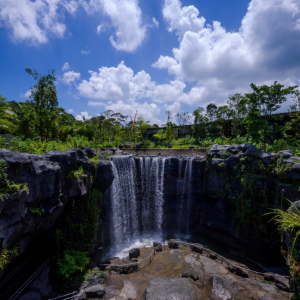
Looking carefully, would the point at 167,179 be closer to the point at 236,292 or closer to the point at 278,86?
the point at 236,292

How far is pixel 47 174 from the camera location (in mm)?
7859

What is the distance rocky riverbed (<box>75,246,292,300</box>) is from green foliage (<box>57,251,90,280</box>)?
953mm

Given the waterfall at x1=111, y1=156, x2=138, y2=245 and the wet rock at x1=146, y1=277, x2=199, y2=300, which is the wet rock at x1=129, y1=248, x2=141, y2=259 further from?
the wet rock at x1=146, y1=277, x2=199, y2=300

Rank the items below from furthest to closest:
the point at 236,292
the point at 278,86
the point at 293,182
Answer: the point at 278,86 → the point at 293,182 → the point at 236,292

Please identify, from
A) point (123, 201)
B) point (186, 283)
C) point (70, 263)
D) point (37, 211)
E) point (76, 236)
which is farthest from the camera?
point (123, 201)

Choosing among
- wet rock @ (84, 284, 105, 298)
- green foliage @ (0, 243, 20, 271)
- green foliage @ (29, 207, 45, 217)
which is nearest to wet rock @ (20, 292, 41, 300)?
wet rock @ (84, 284, 105, 298)

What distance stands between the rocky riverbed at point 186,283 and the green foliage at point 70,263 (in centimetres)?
95

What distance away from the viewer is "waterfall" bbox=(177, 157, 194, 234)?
1609cm

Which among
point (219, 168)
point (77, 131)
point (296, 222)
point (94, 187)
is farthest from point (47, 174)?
point (77, 131)

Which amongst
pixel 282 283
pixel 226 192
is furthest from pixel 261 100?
pixel 282 283

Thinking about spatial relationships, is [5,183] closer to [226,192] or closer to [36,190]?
[36,190]

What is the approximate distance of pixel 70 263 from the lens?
907 cm

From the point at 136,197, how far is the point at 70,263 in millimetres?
7553

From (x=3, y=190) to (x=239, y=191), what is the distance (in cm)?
1438
